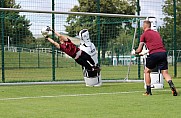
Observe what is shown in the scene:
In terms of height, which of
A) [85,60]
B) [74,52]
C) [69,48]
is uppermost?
[69,48]

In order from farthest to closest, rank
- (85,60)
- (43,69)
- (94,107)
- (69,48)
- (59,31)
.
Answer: (43,69) < (59,31) < (85,60) < (69,48) < (94,107)

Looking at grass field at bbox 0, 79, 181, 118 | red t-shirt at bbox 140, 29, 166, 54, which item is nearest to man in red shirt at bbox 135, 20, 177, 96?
red t-shirt at bbox 140, 29, 166, 54

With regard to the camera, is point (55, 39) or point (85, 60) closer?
point (85, 60)

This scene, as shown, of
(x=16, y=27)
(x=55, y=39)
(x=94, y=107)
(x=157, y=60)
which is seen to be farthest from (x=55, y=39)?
(x=94, y=107)

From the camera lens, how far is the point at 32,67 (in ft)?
82.2

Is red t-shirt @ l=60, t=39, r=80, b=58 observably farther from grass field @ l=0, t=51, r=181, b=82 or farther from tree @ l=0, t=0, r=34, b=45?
grass field @ l=0, t=51, r=181, b=82

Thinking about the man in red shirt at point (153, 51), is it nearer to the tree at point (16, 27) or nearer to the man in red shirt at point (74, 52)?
the man in red shirt at point (74, 52)

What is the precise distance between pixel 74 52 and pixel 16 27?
5692 mm

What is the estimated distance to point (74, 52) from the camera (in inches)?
572

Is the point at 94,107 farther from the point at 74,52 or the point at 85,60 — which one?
the point at 85,60

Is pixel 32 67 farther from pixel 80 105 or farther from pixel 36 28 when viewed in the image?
pixel 80 105

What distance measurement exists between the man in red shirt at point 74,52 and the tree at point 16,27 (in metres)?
4.06

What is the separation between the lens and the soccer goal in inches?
719

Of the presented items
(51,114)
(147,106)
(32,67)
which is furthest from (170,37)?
(51,114)
